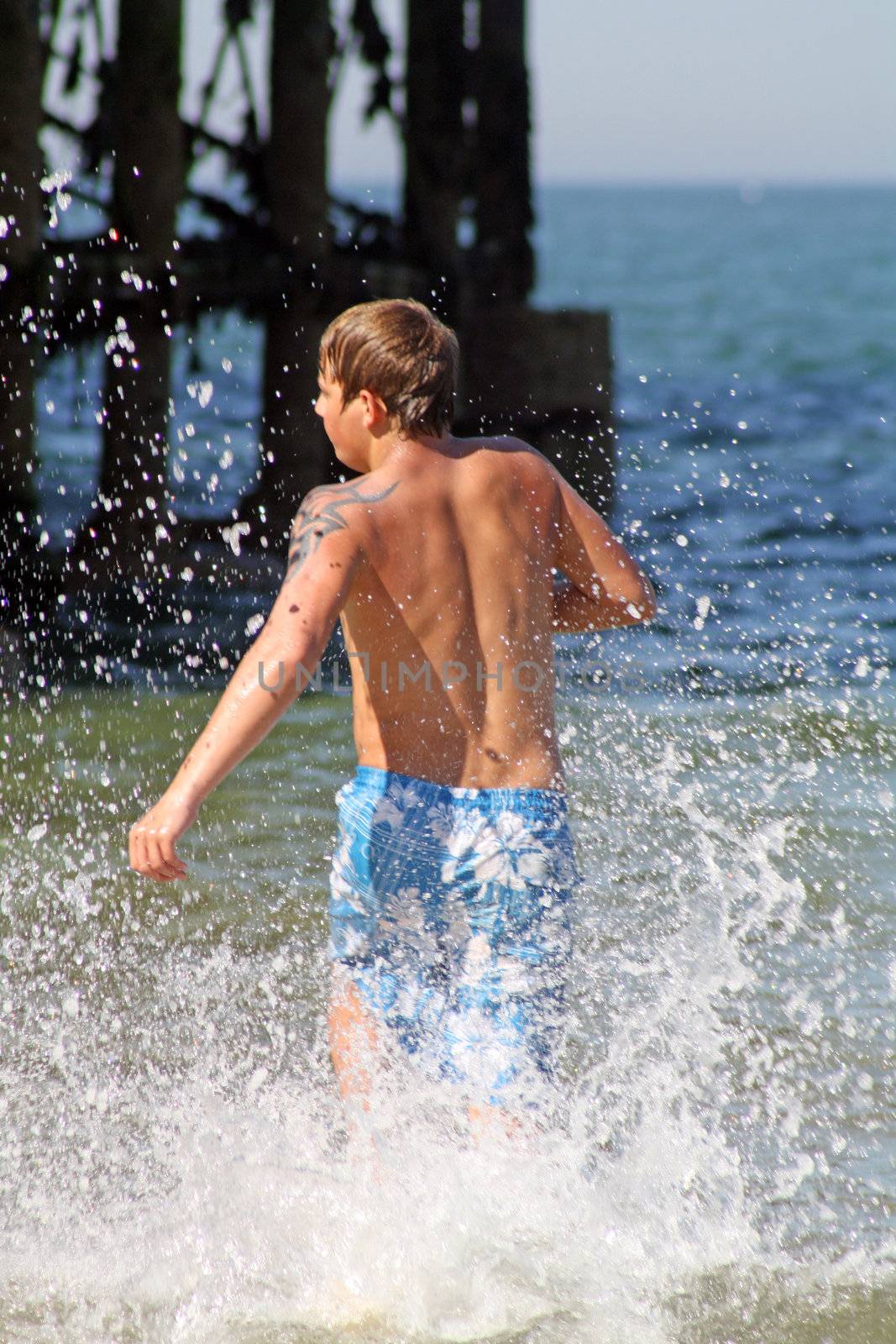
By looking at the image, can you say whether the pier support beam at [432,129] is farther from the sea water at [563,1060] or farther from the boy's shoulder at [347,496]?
the boy's shoulder at [347,496]

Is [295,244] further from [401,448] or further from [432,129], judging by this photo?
[401,448]

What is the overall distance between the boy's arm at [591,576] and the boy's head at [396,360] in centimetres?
29

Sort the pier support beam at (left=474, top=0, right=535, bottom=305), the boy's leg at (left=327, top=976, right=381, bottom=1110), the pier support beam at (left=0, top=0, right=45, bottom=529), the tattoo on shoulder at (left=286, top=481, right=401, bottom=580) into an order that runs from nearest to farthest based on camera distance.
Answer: the tattoo on shoulder at (left=286, top=481, right=401, bottom=580) < the boy's leg at (left=327, top=976, right=381, bottom=1110) < the pier support beam at (left=0, top=0, right=45, bottom=529) < the pier support beam at (left=474, top=0, right=535, bottom=305)

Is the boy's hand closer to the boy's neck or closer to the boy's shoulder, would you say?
the boy's shoulder

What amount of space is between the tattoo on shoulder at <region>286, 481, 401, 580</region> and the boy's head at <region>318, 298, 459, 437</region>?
0.15 m

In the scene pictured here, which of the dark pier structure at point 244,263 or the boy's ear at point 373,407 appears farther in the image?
the dark pier structure at point 244,263

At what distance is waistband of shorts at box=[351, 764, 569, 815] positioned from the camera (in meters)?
2.84

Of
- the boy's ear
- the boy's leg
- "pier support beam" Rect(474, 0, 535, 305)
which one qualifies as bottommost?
the boy's leg

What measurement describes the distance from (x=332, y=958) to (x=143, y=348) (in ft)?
17.8

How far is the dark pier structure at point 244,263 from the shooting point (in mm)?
7168

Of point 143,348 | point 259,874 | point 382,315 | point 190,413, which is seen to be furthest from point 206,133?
point 190,413

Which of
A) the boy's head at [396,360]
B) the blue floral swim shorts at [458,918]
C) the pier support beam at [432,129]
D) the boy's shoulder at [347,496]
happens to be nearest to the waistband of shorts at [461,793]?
the blue floral swim shorts at [458,918]

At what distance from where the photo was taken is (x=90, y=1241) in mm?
2971

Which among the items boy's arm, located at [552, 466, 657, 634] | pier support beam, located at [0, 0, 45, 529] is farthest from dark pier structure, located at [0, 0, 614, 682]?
boy's arm, located at [552, 466, 657, 634]
